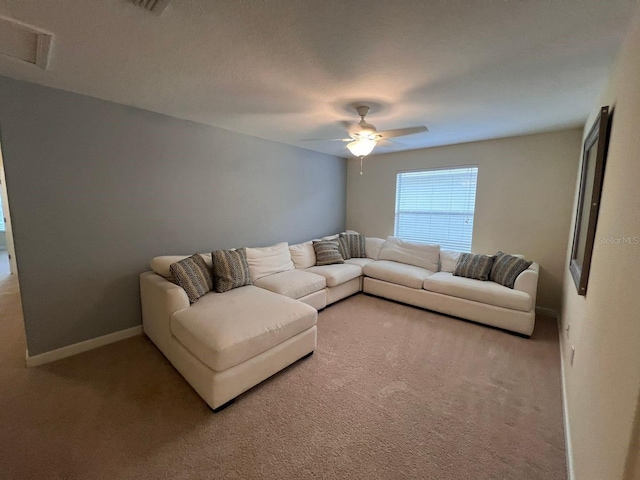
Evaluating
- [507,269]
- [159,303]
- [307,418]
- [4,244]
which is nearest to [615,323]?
[307,418]

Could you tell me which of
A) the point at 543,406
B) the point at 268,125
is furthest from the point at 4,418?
the point at 543,406

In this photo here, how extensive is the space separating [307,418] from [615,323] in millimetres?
1726

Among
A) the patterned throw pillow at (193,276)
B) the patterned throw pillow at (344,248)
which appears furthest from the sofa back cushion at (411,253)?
the patterned throw pillow at (193,276)

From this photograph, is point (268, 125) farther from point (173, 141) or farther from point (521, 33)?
point (521, 33)

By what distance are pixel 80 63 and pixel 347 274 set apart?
3368mm

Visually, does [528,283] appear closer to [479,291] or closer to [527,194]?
[479,291]

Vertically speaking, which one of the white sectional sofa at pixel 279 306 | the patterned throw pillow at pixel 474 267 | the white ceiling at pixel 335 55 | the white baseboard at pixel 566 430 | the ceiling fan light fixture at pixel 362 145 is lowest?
the white baseboard at pixel 566 430

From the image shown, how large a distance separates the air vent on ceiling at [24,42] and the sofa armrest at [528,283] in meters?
4.49

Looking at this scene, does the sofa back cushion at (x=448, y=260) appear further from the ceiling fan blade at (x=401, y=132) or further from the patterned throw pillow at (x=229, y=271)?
the patterned throw pillow at (x=229, y=271)

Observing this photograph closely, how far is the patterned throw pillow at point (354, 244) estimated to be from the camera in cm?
470

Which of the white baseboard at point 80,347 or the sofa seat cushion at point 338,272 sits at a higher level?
the sofa seat cushion at point 338,272

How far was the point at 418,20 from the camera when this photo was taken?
1361 mm

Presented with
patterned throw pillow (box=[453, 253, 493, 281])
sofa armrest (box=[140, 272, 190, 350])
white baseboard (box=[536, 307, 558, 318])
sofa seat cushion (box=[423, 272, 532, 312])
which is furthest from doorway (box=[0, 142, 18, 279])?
white baseboard (box=[536, 307, 558, 318])

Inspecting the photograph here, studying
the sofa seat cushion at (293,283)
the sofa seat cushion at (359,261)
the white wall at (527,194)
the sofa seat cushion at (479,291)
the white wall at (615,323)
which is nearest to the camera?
the white wall at (615,323)
